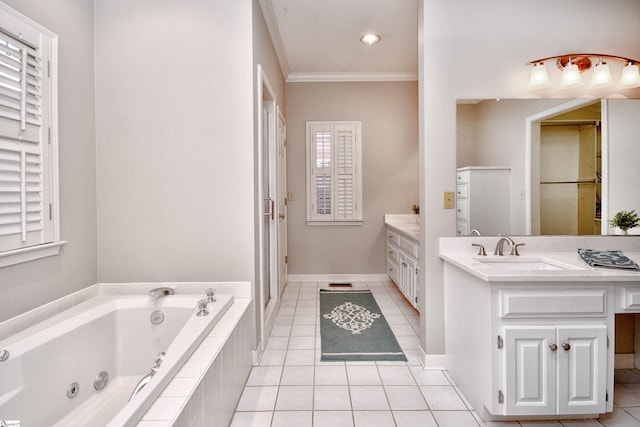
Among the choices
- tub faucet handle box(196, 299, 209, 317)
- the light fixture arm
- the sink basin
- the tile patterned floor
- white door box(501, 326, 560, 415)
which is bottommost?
the tile patterned floor

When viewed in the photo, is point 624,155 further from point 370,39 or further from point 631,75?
point 370,39

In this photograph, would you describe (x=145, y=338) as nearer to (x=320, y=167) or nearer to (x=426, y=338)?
(x=426, y=338)

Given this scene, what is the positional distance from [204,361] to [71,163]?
4.75 ft

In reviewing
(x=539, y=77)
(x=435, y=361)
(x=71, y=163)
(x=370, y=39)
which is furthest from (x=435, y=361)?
(x=370, y=39)

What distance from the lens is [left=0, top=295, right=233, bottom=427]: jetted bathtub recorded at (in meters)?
1.29

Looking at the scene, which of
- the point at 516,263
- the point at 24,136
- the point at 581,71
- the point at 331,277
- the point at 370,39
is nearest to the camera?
the point at 24,136

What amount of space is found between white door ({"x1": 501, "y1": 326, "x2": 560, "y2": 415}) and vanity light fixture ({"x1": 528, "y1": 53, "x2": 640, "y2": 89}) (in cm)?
155

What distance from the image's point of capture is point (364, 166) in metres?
4.35

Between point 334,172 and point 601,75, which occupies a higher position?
point 601,75

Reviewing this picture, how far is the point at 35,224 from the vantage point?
5.43 ft

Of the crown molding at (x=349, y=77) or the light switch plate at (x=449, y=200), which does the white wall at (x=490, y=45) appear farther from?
the crown molding at (x=349, y=77)

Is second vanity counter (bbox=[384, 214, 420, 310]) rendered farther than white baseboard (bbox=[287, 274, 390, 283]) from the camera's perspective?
No

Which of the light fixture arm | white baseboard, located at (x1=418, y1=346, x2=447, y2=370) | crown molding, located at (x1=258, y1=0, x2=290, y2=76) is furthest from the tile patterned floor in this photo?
crown molding, located at (x1=258, y1=0, x2=290, y2=76)

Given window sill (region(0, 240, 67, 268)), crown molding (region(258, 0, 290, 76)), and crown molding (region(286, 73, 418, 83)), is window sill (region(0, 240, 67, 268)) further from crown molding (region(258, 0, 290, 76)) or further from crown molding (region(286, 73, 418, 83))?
crown molding (region(286, 73, 418, 83))
